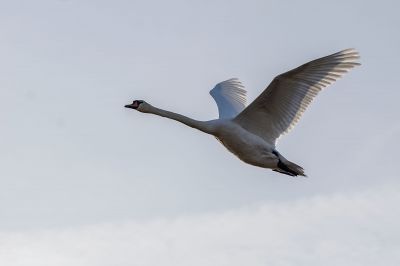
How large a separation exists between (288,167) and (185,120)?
116 inches

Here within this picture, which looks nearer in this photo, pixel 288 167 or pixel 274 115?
pixel 288 167

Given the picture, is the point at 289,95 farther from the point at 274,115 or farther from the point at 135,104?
the point at 135,104

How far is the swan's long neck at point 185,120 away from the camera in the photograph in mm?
32375

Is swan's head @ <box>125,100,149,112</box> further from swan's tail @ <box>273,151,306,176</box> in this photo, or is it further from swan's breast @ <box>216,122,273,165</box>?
swan's tail @ <box>273,151,306,176</box>

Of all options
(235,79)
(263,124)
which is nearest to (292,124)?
(263,124)

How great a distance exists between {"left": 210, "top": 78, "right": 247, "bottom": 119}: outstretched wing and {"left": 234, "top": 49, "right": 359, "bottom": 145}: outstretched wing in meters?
2.20

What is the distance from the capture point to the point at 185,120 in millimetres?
32844

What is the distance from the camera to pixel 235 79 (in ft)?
128

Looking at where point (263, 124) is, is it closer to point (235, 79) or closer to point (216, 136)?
point (216, 136)

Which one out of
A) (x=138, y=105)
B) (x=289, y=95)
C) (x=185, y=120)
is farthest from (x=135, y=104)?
(x=289, y=95)

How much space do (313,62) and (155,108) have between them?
15.0 ft

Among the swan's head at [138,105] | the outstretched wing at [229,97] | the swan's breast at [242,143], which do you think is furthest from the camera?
the outstretched wing at [229,97]

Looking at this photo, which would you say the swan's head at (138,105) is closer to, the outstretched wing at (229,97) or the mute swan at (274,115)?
the mute swan at (274,115)

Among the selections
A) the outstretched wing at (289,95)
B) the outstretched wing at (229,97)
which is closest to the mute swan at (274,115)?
the outstretched wing at (289,95)
